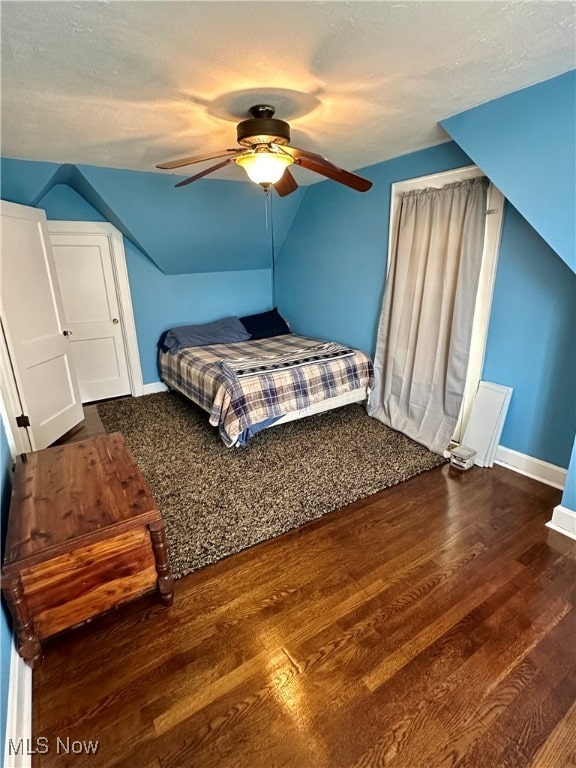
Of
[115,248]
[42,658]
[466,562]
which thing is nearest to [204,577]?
[42,658]

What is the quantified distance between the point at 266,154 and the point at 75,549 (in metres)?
2.00

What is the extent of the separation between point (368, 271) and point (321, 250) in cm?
74

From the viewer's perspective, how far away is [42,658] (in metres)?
1.44

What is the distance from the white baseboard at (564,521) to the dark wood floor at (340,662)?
2.2 inches

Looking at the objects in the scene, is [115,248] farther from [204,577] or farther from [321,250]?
[204,577]

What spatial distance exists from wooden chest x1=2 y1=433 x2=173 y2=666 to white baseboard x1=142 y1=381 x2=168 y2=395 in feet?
8.55

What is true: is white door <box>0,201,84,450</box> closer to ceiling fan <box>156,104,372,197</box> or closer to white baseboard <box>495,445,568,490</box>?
ceiling fan <box>156,104,372,197</box>

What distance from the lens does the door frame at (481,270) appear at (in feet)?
8.18

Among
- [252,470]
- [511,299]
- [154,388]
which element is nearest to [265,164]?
[511,299]

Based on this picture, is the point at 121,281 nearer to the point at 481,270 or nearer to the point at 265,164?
the point at 265,164

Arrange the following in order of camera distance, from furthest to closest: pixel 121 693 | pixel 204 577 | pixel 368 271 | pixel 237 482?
pixel 368 271 → pixel 237 482 → pixel 204 577 → pixel 121 693

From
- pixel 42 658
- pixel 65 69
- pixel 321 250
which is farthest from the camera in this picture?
pixel 321 250

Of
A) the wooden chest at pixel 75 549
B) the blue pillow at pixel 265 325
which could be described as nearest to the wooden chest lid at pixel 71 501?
the wooden chest at pixel 75 549

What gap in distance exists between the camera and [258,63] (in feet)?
4.95
